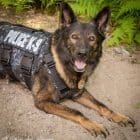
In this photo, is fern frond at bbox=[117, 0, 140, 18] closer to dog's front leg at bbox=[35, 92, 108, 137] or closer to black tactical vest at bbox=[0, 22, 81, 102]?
black tactical vest at bbox=[0, 22, 81, 102]

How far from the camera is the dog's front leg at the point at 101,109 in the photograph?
521cm

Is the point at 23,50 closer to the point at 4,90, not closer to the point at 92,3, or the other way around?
the point at 4,90

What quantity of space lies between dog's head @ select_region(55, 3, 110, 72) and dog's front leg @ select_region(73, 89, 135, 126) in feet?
1.51

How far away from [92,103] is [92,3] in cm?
241

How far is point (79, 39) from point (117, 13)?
2262mm

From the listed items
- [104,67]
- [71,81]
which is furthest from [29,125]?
[104,67]

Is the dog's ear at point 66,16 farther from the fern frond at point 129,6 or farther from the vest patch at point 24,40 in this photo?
the fern frond at point 129,6

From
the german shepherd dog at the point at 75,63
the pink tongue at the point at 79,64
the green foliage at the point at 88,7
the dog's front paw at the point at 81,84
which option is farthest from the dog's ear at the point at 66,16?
the green foliage at the point at 88,7

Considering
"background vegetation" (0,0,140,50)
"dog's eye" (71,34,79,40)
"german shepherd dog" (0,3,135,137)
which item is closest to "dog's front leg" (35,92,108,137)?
"german shepherd dog" (0,3,135,137)

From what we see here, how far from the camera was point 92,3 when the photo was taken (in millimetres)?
7242

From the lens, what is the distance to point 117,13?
7.13 m

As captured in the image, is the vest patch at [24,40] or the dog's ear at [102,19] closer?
the dog's ear at [102,19]

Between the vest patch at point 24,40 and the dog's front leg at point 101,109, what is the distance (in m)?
0.88

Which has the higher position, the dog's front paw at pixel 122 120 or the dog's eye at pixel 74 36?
the dog's eye at pixel 74 36
